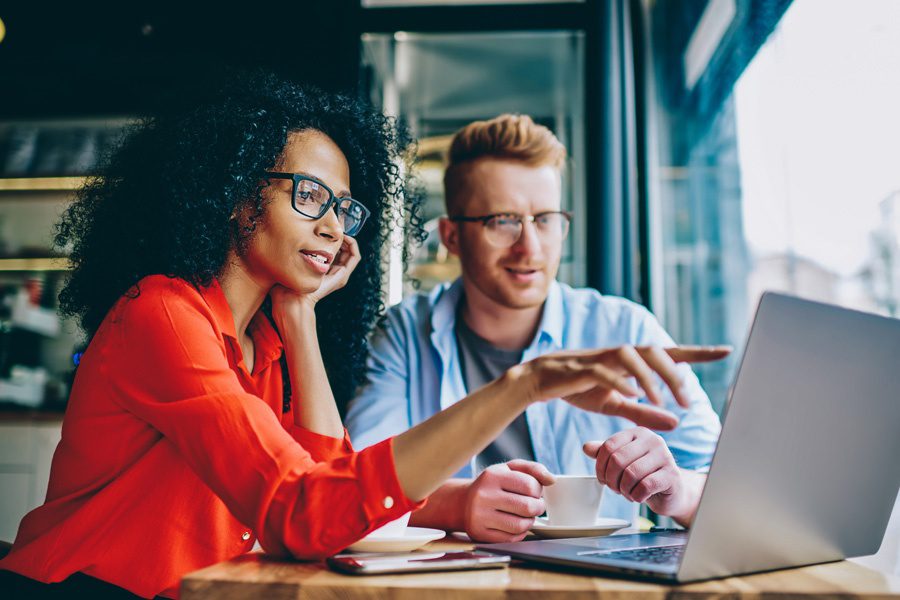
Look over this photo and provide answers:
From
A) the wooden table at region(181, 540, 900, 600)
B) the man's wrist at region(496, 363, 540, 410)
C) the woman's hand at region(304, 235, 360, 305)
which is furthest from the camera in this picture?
the woman's hand at region(304, 235, 360, 305)

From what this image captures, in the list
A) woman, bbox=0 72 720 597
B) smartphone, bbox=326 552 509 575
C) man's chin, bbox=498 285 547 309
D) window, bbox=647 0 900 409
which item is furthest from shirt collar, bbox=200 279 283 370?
window, bbox=647 0 900 409

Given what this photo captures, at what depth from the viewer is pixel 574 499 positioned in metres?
1.00

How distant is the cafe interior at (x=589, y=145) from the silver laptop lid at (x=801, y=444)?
1 cm

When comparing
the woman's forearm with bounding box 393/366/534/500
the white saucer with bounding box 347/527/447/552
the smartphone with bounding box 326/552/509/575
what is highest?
the woman's forearm with bounding box 393/366/534/500

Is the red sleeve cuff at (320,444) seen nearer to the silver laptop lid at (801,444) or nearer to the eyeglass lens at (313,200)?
the eyeglass lens at (313,200)

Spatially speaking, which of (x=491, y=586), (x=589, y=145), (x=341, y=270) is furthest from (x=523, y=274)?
(x=491, y=586)

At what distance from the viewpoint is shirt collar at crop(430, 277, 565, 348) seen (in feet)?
5.87

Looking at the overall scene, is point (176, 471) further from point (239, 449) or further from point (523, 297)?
point (523, 297)

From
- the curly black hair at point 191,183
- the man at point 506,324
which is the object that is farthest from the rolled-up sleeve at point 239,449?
the man at point 506,324

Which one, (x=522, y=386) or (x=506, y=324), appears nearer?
(x=522, y=386)

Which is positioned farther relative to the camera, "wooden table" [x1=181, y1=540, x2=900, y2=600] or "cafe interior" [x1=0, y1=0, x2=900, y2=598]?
"cafe interior" [x1=0, y1=0, x2=900, y2=598]

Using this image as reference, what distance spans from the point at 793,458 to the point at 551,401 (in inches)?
40.9

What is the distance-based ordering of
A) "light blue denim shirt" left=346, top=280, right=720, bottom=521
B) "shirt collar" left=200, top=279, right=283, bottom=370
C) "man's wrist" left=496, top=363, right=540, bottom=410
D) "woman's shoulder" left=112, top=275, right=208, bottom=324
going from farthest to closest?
"light blue denim shirt" left=346, top=280, right=720, bottom=521 → "shirt collar" left=200, top=279, right=283, bottom=370 → "woman's shoulder" left=112, top=275, right=208, bottom=324 → "man's wrist" left=496, top=363, right=540, bottom=410

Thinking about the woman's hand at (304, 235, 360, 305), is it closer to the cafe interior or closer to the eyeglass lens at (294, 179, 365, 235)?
the eyeglass lens at (294, 179, 365, 235)
